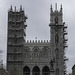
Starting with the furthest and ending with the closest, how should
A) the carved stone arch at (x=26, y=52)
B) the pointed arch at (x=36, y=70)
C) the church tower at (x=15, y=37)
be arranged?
the carved stone arch at (x=26, y=52) → the pointed arch at (x=36, y=70) → the church tower at (x=15, y=37)

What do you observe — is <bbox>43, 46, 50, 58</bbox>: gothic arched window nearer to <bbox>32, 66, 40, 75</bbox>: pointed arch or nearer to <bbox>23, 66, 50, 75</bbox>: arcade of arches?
<bbox>23, 66, 50, 75</bbox>: arcade of arches

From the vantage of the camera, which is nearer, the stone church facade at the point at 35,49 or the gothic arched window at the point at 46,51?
the stone church facade at the point at 35,49

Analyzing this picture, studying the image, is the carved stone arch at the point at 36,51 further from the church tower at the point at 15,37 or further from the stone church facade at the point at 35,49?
the church tower at the point at 15,37

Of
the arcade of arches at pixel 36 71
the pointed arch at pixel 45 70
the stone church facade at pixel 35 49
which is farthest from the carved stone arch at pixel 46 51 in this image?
the arcade of arches at pixel 36 71

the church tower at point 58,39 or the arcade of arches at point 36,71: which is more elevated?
the church tower at point 58,39

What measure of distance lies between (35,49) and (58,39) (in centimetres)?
858

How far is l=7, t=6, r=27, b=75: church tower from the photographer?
11112 cm

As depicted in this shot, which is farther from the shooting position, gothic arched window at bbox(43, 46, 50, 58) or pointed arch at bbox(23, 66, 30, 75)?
gothic arched window at bbox(43, 46, 50, 58)

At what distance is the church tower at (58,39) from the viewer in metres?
110

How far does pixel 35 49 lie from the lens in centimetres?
11306

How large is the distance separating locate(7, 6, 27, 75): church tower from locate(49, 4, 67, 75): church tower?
403 inches

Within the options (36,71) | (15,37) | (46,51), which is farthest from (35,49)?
(15,37)

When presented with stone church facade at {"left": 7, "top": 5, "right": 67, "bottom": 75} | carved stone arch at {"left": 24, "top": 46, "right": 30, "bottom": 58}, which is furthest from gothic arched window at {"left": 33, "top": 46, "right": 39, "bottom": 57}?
carved stone arch at {"left": 24, "top": 46, "right": 30, "bottom": 58}

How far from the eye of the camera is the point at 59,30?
113 m
